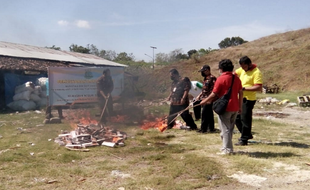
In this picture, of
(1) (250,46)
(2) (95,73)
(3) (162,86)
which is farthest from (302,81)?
(2) (95,73)

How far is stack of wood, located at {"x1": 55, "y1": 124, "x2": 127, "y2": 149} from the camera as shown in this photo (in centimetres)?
682

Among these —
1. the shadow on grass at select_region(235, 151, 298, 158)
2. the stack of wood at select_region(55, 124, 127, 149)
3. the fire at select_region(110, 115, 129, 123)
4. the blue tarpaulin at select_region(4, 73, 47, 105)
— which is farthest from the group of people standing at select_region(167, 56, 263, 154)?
the blue tarpaulin at select_region(4, 73, 47, 105)

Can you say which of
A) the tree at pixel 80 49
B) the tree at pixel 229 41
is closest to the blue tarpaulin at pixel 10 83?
the tree at pixel 80 49

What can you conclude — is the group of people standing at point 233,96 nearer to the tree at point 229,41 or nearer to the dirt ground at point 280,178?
the dirt ground at point 280,178

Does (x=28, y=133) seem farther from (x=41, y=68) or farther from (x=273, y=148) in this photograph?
(x=41, y=68)

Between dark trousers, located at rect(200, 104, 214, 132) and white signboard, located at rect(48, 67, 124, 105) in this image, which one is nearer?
dark trousers, located at rect(200, 104, 214, 132)

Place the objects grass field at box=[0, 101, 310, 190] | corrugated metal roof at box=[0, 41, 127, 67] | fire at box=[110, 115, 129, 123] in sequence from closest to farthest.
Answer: grass field at box=[0, 101, 310, 190] → fire at box=[110, 115, 129, 123] → corrugated metal roof at box=[0, 41, 127, 67]

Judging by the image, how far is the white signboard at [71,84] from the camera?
11820 mm

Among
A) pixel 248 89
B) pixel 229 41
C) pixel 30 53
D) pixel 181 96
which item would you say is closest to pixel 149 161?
pixel 248 89

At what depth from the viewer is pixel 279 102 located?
16656 mm

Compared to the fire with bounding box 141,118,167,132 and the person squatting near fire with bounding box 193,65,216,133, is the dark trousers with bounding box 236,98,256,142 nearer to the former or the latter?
the person squatting near fire with bounding box 193,65,216,133

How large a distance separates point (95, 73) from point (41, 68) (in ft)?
24.4

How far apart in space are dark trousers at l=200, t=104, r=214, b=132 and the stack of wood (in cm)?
214

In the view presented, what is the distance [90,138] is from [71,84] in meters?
5.57
